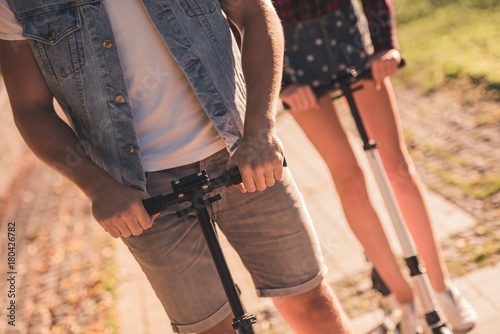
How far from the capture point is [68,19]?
1869 mm

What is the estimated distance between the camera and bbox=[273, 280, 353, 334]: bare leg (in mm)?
2168

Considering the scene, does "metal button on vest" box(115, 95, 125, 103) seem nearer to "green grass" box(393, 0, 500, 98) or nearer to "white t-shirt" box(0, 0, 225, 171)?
"white t-shirt" box(0, 0, 225, 171)

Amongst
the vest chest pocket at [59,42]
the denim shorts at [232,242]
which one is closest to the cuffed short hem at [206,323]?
the denim shorts at [232,242]

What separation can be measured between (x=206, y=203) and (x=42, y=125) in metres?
0.63

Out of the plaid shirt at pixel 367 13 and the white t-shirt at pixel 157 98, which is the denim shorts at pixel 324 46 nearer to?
the plaid shirt at pixel 367 13

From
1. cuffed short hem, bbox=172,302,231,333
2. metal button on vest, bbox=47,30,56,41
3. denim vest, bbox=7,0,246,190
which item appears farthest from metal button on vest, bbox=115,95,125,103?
cuffed short hem, bbox=172,302,231,333

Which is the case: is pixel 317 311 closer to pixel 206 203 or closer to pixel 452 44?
pixel 206 203

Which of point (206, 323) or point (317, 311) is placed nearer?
point (206, 323)

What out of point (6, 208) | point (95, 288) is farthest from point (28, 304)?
point (6, 208)

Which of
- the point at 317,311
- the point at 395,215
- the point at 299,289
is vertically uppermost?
the point at 299,289

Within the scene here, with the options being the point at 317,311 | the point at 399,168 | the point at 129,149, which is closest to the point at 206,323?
the point at 317,311

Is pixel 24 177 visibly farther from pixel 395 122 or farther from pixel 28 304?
pixel 395 122

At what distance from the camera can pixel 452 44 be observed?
7.42 m

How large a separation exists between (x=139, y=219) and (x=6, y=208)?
693cm
